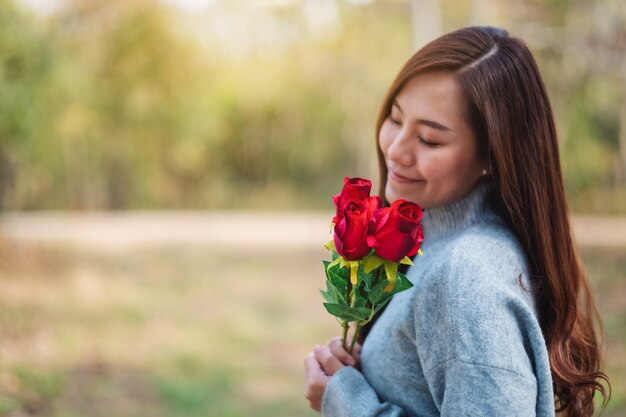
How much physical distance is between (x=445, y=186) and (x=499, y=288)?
0.93 ft

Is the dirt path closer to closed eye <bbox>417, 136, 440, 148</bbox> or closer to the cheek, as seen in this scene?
the cheek

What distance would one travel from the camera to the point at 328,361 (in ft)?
4.81

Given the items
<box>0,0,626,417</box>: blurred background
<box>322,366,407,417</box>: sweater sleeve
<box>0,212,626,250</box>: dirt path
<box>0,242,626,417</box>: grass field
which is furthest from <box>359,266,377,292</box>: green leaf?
<box>0,212,626,250</box>: dirt path

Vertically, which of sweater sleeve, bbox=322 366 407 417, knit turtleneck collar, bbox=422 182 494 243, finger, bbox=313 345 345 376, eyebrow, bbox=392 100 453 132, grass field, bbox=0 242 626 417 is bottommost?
grass field, bbox=0 242 626 417

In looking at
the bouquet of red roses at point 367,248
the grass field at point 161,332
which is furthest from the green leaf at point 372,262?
the grass field at point 161,332

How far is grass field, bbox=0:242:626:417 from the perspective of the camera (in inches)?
171

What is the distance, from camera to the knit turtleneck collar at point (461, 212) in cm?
143

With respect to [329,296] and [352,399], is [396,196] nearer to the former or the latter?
[329,296]

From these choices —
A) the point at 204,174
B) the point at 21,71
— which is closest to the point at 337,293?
the point at 21,71

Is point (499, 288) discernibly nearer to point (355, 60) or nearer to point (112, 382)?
point (112, 382)

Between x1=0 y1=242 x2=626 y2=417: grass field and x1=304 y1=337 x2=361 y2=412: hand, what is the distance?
2462 mm

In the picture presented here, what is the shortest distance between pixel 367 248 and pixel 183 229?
1024cm

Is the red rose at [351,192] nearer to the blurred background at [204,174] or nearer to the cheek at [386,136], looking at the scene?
the cheek at [386,136]

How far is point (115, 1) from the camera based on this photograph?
10.7 metres
